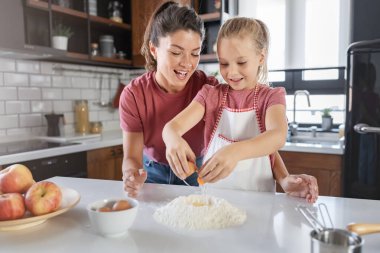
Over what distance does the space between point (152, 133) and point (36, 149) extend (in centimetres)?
102

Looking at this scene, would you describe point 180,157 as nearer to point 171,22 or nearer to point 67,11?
point 171,22

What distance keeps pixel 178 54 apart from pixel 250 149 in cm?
55

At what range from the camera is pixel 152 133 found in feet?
4.67

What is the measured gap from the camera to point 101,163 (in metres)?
2.48

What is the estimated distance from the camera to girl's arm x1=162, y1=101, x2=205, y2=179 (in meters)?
0.87

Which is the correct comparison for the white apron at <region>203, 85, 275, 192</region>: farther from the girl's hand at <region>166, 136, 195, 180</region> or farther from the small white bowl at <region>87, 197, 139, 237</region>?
the small white bowl at <region>87, 197, 139, 237</region>

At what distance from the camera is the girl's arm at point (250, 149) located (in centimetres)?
81

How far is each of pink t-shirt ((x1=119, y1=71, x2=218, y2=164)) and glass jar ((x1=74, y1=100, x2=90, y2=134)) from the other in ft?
5.19

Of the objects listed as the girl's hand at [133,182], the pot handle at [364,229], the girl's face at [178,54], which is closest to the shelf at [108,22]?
the girl's face at [178,54]

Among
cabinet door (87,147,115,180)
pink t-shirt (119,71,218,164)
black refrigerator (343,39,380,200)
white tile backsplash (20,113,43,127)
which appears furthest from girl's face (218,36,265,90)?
white tile backsplash (20,113,43,127)

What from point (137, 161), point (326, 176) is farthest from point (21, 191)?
point (326, 176)

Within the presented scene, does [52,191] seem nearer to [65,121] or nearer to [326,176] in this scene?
[326,176]

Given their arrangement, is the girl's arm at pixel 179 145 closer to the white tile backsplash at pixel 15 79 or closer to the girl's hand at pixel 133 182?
the girl's hand at pixel 133 182

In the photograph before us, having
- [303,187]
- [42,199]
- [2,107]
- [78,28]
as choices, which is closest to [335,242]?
[303,187]
